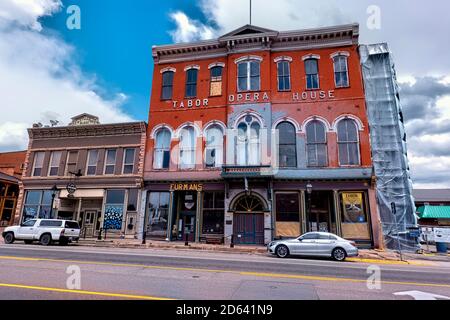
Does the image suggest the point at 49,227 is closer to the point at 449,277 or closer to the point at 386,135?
the point at 449,277

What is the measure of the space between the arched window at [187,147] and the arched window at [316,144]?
9.36 metres

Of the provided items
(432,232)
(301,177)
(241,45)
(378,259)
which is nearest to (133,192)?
(301,177)

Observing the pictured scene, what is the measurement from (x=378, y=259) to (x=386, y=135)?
10.6 m

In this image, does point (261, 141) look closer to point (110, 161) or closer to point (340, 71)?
point (340, 71)

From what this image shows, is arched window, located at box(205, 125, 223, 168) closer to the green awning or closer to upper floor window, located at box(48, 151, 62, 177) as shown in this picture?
upper floor window, located at box(48, 151, 62, 177)

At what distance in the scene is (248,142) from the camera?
2244cm

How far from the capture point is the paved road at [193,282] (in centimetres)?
637

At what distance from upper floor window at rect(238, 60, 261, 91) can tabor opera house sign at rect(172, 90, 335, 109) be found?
0.73 meters

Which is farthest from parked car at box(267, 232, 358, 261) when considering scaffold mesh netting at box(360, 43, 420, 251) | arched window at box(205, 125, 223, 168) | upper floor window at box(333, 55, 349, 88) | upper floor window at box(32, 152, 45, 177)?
upper floor window at box(32, 152, 45, 177)

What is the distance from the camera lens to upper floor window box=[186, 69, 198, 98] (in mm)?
24828

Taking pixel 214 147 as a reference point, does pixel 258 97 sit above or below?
above

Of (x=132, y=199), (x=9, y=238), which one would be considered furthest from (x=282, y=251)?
(x=9, y=238)

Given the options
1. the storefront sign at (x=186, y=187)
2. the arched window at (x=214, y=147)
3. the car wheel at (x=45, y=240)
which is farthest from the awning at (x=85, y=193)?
the arched window at (x=214, y=147)

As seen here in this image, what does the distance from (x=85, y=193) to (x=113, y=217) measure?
11.6 ft
